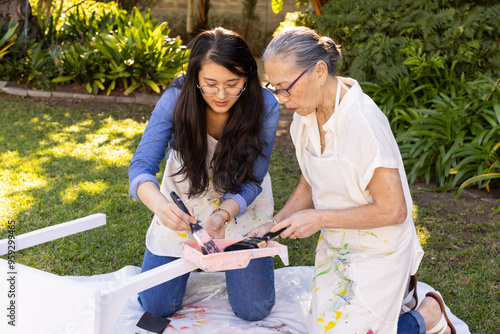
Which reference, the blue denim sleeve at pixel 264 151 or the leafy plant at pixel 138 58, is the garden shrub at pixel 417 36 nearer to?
the leafy plant at pixel 138 58

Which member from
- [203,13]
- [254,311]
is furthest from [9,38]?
[254,311]

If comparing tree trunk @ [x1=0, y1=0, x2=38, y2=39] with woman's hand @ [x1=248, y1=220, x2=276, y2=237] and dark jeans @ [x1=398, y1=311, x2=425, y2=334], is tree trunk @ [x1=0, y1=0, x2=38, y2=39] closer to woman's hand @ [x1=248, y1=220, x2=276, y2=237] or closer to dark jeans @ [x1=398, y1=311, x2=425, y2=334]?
woman's hand @ [x1=248, y1=220, x2=276, y2=237]

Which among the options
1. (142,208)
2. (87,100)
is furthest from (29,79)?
(142,208)

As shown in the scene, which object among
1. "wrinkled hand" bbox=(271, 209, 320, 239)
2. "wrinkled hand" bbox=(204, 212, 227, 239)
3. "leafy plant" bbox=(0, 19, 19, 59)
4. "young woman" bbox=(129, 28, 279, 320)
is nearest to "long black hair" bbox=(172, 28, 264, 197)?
"young woman" bbox=(129, 28, 279, 320)

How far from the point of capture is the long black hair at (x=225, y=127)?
2328mm

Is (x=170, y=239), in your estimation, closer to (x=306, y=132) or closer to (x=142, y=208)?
(x=306, y=132)

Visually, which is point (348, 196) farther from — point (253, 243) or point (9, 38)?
point (9, 38)

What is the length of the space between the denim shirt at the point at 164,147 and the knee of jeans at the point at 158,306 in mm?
598

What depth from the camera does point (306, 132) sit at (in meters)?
2.36

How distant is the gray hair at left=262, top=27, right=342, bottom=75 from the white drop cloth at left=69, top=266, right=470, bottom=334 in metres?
1.36

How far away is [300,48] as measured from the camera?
79.0 inches

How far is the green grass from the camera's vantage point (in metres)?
3.22

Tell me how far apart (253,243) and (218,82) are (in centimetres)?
77

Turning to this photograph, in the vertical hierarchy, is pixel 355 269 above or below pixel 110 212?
above
